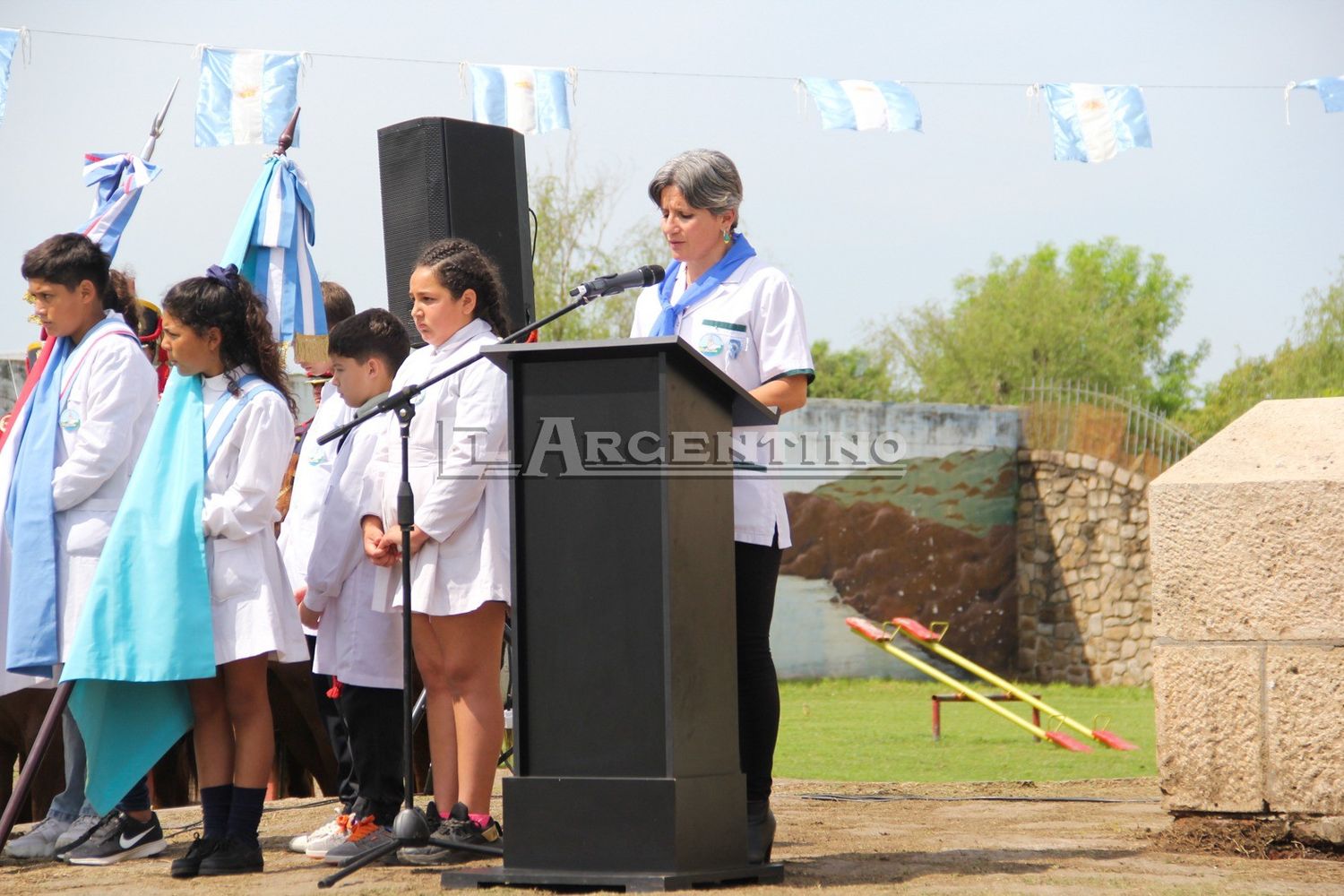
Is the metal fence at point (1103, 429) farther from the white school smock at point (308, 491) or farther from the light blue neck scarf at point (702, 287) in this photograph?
the light blue neck scarf at point (702, 287)

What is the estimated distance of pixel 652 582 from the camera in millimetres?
3229

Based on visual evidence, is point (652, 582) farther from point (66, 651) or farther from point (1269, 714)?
point (66, 651)

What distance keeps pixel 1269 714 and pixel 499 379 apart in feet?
7.46

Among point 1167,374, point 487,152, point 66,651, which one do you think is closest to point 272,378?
point 66,651

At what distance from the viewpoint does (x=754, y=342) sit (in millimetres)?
3809

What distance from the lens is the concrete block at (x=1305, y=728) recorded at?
388 centimetres

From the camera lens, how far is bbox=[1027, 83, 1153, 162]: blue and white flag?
9789 mm

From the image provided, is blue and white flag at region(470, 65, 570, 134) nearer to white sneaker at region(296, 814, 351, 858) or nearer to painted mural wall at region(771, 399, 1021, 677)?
white sneaker at region(296, 814, 351, 858)

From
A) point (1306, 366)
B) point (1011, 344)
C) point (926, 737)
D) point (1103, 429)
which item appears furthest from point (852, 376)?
point (926, 737)

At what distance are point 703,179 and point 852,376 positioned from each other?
4655 centimetres

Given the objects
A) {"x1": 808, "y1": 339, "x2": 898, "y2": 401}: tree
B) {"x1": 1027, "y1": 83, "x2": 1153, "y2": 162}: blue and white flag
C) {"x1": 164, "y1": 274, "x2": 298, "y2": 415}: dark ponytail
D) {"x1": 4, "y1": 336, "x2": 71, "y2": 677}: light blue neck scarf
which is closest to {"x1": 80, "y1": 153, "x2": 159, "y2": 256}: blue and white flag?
{"x1": 4, "y1": 336, "x2": 71, "y2": 677}: light blue neck scarf

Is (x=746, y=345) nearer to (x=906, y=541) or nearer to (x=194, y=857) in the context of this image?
(x=194, y=857)

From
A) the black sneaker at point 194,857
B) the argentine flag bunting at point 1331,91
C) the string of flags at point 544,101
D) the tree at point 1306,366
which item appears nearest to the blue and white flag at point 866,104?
the string of flags at point 544,101

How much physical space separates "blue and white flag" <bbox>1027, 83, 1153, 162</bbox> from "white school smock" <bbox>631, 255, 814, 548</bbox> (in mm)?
6634
